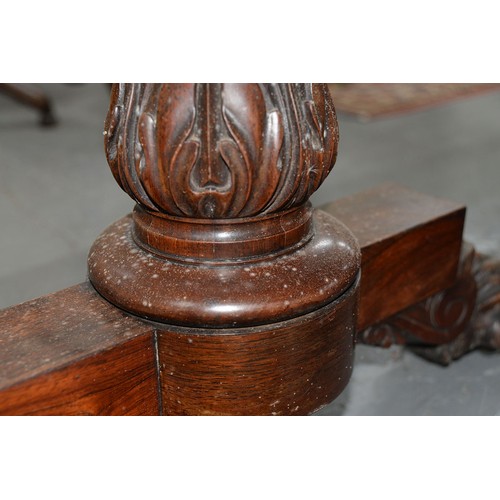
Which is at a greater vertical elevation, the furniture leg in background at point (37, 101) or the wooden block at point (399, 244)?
the wooden block at point (399, 244)

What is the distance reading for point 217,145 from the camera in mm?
450

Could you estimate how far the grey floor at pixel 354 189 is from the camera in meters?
0.85

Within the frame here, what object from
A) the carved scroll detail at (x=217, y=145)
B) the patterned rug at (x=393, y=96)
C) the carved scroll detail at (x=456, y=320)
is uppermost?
the carved scroll detail at (x=217, y=145)

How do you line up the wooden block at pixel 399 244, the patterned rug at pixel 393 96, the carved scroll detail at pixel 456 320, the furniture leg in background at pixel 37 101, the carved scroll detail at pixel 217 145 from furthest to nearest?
1. the patterned rug at pixel 393 96
2. the furniture leg in background at pixel 37 101
3. the carved scroll detail at pixel 456 320
4. the wooden block at pixel 399 244
5. the carved scroll detail at pixel 217 145

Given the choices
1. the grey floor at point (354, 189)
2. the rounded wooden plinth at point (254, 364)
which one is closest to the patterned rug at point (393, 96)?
the grey floor at point (354, 189)

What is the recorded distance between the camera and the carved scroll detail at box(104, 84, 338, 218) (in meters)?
0.45

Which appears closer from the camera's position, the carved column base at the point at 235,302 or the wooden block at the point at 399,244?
the carved column base at the point at 235,302

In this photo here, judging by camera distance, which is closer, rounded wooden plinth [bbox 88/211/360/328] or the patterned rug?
rounded wooden plinth [bbox 88/211/360/328]

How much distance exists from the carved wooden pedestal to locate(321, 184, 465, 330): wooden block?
0.17m

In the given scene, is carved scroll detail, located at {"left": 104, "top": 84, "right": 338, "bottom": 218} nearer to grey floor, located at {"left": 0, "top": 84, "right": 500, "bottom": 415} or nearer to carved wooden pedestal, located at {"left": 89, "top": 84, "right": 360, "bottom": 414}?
carved wooden pedestal, located at {"left": 89, "top": 84, "right": 360, "bottom": 414}

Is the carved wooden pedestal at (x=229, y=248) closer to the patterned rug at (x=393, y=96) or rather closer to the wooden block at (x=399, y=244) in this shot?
the wooden block at (x=399, y=244)

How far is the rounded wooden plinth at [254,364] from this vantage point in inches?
19.3

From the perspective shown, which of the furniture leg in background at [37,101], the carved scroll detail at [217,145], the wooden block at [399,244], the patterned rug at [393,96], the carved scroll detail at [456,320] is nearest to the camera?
the carved scroll detail at [217,145]

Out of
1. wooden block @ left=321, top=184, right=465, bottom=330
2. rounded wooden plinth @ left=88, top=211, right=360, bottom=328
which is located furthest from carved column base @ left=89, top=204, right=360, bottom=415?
wooden block @ left=321, top=184, right=465, bottom=330
